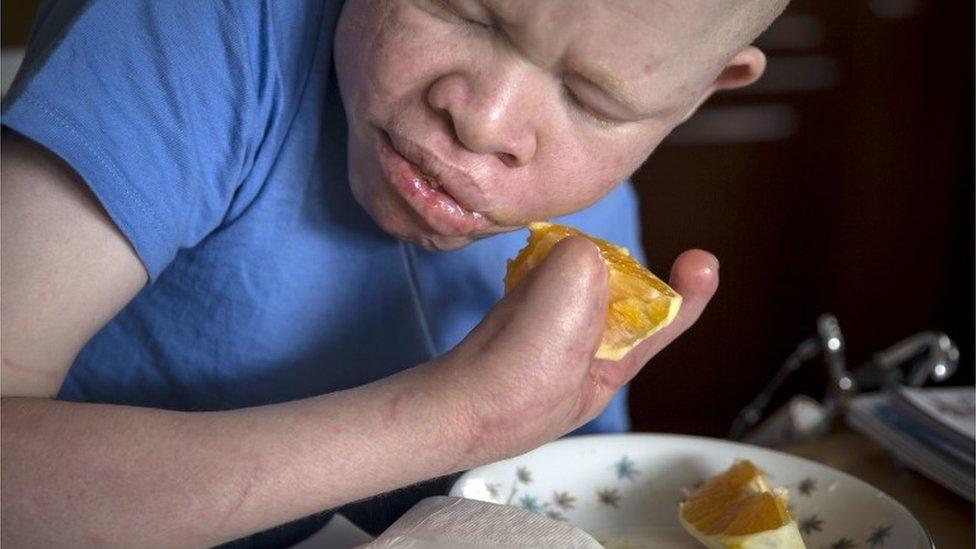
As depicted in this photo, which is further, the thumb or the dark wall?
the dark wall

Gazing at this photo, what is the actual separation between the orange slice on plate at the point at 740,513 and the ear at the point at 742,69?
27 centimetres

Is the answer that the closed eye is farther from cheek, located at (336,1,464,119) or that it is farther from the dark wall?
the dark wall

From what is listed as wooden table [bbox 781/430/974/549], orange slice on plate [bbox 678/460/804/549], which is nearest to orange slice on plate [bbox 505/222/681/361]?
orange slice on plate [bbox 678/460/804/549]

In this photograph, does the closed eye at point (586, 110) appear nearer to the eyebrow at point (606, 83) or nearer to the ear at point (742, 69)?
the eyebrow at point (606, 83)

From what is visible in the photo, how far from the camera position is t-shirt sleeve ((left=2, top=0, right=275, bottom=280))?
599 mm

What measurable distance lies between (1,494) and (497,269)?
443mm

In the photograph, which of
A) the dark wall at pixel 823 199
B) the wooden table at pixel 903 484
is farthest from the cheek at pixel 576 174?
the dark wall at pixel 823 199

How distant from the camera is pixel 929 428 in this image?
2.97 ft

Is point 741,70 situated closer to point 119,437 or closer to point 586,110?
point 586,110

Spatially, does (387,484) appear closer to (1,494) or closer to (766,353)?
(1,494)

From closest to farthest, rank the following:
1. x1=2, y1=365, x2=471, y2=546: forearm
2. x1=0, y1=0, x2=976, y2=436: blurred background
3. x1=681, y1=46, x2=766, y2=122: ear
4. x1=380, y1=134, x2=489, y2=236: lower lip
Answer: x1=2, y1=365, x2=471, y2=546: forearm, x1=380, y1=134, x2=489, y2=236: lower lip, x1=681, y1=46, x2=766, y2=122: ear, x1=0, y1=0, x2=976, y2=436: blurred background

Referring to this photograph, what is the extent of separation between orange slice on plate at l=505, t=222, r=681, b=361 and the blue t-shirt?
0.51 feet

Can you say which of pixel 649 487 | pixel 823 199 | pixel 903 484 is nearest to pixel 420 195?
pixel 649 487

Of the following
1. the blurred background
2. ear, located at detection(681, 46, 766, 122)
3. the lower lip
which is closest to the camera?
the lower lip
